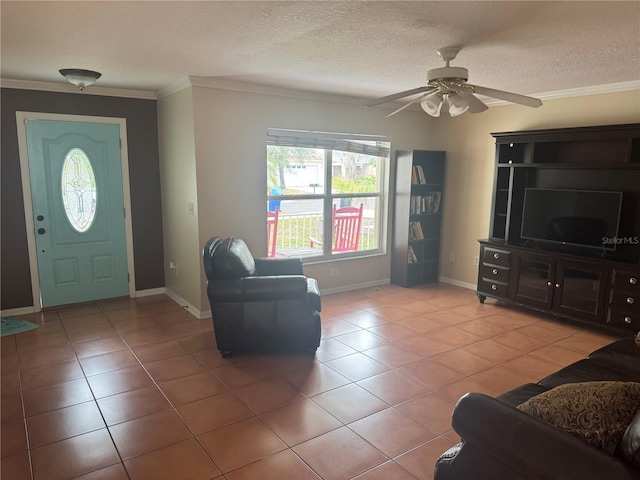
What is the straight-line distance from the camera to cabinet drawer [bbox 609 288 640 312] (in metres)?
3.86

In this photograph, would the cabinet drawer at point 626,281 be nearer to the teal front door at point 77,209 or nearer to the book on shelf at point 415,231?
the book on shelf at point 415,231

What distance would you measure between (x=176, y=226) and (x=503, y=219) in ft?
12.3

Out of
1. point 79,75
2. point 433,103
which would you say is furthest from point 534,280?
point 79,75

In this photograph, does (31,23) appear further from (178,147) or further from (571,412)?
(571,412)

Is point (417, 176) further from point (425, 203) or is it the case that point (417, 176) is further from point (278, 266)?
point (278, 266)

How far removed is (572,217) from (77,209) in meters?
5.23

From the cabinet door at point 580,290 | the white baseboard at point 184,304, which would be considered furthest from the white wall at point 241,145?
the cabinet door at point 580,290

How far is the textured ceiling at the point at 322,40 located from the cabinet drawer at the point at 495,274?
197 centimetres

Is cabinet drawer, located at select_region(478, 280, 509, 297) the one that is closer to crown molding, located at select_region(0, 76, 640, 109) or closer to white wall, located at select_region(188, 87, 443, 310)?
white wall, located at select_region(188, 87, 443, 310)

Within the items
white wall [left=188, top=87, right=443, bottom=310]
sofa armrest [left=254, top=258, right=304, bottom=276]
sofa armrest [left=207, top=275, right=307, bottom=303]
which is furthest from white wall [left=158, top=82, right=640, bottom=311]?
sofa armrest [left=207, top=275, right=307, bottom=303]

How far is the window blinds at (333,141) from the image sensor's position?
15.8ft

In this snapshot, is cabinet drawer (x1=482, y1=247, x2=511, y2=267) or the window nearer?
cabinet drawer (x1=482, y1=247, x2=511, y2=267)

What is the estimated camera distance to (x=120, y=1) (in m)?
2.19

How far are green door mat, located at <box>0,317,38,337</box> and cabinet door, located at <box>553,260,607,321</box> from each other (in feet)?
17.0
